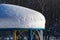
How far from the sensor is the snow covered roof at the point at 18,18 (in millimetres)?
7234

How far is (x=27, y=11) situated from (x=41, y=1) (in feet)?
45.0

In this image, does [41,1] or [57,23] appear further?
[57,23]

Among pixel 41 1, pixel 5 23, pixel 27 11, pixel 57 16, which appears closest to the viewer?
→ pixel 5 23

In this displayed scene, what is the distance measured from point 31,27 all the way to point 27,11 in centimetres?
56

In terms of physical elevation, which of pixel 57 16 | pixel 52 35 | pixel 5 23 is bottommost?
pixel 52 35

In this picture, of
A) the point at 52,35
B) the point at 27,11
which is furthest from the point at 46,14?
the point at 27,11

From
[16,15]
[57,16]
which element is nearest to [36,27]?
[16,15]

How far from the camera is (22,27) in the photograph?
735 centimetres

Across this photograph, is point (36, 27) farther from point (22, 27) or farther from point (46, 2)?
point (46, 2)

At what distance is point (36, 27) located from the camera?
7648 millimetres

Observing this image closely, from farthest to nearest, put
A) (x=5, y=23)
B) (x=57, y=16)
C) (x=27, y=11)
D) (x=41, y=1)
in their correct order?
(x=57, y=16) → (x=41, y=1) → (x=27, y=11) → (x=5, y=23)

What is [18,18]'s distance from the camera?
7.30 m

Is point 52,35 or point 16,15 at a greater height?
point 16,15

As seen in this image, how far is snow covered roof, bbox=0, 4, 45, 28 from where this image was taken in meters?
7.23
